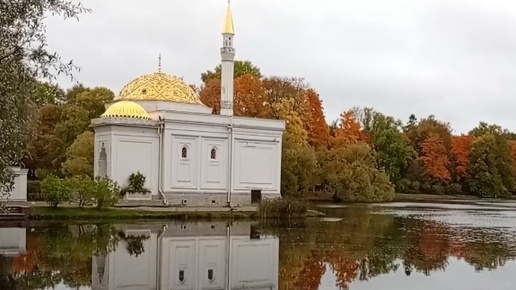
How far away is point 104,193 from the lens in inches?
1479

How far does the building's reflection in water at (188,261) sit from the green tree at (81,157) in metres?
19.3

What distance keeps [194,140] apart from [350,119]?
112 feet

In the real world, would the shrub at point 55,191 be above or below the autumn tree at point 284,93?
below

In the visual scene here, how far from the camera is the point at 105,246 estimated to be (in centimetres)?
2389

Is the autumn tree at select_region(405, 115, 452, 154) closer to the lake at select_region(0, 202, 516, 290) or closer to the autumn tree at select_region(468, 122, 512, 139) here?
the autumn tree at select_region(468, 122, 512, 139)

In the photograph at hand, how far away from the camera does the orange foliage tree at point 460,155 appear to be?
91.6 m

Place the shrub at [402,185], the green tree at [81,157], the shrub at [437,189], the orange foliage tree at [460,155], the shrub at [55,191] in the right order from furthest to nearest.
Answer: the orange foliage tree at [460,155] → the shrub at [437,189] → the shrub at [402,185] → the green tree at [81,157] → the shrub at [55,191]

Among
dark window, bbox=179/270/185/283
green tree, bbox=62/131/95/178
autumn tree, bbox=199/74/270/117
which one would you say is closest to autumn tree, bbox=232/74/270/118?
autumn tree, bbox=199/74/270/117

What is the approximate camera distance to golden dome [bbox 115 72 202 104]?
47438mm

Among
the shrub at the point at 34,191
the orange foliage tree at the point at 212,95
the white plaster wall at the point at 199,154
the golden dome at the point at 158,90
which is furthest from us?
the orange foliage tree at the point at 212,95

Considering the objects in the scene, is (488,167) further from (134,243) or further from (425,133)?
(134,243)

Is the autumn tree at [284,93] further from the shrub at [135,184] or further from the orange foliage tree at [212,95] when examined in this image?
the shrub at [135,184]

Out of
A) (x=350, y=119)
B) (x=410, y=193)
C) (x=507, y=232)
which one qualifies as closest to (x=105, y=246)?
(x=507, y=232)

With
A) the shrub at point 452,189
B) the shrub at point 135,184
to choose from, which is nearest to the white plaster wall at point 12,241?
the shrub at point 135,184
